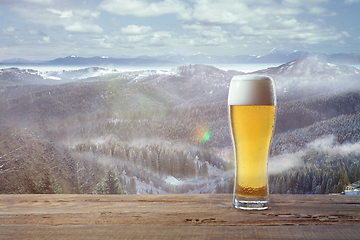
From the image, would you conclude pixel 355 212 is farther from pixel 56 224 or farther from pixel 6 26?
pixel 6 26

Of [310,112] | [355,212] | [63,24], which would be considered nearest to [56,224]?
[355,212]

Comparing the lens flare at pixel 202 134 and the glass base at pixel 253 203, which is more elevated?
the glass base at pixel 253 203

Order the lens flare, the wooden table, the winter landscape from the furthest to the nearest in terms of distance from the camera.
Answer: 1. the lens flare
2. the winter landscape
3. the wooden table

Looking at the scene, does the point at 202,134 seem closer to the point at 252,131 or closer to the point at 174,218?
the point at 252,131

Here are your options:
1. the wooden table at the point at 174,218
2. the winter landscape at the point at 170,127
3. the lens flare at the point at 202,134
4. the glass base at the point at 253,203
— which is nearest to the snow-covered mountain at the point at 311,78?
the winter landscape at the point at 170,127

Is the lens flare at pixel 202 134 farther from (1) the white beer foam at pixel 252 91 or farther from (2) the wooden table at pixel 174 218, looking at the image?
(1) the white beer foam at pixel 252 91

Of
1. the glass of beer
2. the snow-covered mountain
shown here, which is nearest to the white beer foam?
the glass of beer

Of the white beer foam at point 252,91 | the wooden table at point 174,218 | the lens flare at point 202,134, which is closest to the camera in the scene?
the wooden table at point 174,218

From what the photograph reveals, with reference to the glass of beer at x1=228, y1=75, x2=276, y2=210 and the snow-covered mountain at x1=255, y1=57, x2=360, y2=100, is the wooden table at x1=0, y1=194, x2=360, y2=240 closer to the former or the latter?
the glass of beer at x1=228, y1=75, x2=276, y2=210
